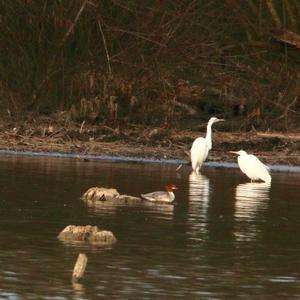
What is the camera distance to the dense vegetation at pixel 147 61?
30.2 m

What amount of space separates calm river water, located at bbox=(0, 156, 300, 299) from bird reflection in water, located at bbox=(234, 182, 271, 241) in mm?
14

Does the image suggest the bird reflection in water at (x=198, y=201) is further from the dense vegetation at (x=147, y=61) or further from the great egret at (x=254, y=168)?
the dense vegetation at (x=147, y=61)

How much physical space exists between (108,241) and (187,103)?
17.8m

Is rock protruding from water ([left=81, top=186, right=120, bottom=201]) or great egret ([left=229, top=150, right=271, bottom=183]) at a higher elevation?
great egret ([left=229, top=150, right=271, bottom=183])

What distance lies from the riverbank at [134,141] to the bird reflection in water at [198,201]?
11.8 ft

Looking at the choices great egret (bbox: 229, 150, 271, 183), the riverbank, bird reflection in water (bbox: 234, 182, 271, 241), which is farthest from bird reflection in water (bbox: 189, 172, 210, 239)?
the riverbank

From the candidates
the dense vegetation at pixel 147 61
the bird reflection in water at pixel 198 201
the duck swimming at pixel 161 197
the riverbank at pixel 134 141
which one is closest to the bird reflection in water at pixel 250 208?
the bird reflection in water at pixel 198 201

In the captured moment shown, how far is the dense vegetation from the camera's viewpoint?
3025 centimetres

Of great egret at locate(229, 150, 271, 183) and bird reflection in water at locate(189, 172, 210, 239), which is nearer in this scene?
bird reflection in water at locate(189, 172, 210, 239)

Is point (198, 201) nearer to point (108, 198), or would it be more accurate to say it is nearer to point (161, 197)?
point (161, 197)

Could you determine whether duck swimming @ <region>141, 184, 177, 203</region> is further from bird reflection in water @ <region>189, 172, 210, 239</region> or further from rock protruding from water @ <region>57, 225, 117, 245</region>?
rock protruding from water @ <region>57, 225, 117, 245</region>

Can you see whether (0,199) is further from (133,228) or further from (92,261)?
(92,261)

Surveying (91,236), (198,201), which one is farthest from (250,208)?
(91,236)

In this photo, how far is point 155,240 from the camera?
13.5m
